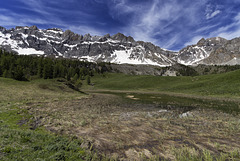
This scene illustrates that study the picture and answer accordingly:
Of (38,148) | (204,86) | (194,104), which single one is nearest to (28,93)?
(38,148)

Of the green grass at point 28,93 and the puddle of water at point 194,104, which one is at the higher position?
the puddle of water at point 194,104

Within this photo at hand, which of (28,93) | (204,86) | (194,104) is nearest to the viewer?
(194,104)

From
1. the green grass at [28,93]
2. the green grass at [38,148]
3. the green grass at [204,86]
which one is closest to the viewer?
the green grass at [38,148]

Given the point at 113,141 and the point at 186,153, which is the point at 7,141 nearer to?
the point at 113,141

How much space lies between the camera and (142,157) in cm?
829

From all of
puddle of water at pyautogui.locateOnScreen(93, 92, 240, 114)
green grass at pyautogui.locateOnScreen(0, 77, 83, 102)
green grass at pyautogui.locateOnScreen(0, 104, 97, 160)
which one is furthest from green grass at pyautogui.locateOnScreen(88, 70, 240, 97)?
green grass at pyautogui.locateOnScreen(0, 77, 83, 102)

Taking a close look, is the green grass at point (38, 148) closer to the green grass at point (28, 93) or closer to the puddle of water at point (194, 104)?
the puddle of water at point (194, 104)

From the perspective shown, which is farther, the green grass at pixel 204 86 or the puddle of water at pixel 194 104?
the green grass at pixel 204 86

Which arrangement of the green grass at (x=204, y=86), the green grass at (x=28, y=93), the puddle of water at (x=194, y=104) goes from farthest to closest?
the green grass at (x=204, y=86)
the green grass at (x=28, y=93)
the puddle of water at (x=194, y=104)

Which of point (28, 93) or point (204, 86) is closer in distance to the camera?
point (28, 93)

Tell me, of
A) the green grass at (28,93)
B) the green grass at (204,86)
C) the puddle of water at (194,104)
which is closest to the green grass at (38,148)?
the puddle of water at (194,104)

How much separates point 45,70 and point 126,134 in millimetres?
109339

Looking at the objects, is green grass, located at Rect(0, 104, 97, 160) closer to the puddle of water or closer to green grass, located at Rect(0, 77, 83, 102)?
the puddle of water

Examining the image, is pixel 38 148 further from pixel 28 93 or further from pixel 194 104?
pixel 28 93
